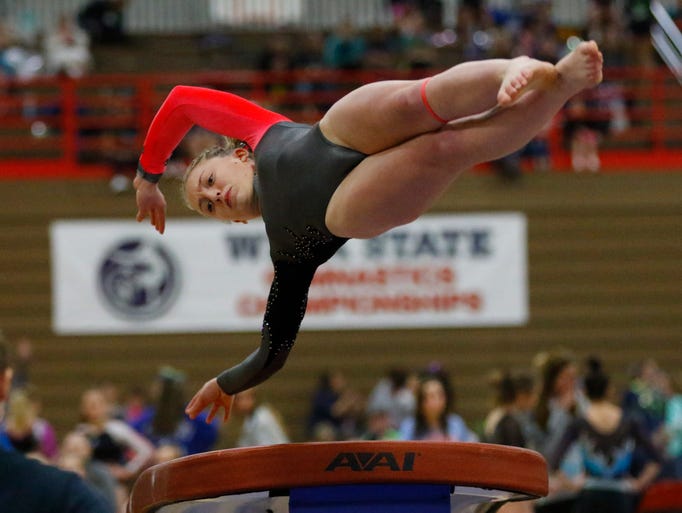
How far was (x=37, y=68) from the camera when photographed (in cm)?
1308

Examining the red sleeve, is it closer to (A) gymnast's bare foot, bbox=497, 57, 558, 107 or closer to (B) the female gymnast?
(B) the female gymnast

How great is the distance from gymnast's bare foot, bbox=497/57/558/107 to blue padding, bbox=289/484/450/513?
2.69 feet

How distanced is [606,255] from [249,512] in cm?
899

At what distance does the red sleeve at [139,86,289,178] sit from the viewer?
3.28 m

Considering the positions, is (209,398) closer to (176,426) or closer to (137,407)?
(176,426)

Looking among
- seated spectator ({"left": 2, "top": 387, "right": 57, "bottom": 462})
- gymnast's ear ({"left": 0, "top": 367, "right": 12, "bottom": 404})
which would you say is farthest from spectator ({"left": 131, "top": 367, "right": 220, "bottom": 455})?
gymnast's ear ({"left": 0, "top": 367, "right": 12, "bottom": 404})

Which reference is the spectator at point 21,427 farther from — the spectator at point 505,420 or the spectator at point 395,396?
the spectator at point 395,396

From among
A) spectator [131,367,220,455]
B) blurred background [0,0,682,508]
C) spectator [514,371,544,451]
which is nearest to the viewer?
spectator [514,371,544,451]

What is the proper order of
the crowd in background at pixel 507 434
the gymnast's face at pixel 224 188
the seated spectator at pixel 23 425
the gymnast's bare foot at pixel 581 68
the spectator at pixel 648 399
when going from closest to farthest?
the gymnast's bare foot at pixel 581 68 → the gymnast's face at pixel 224 188 → the seated spectator at pixel 23 425 → the crowd in background at pixel 507 434 → the spectator at pixel 648 399

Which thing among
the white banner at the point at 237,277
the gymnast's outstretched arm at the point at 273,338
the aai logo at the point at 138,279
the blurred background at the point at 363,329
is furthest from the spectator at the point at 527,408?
the aai logo at the point at 138,279

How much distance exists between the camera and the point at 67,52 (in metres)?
12.8

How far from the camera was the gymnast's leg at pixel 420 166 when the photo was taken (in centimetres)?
279

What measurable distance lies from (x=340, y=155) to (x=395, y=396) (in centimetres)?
727

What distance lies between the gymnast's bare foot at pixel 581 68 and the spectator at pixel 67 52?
10.4m
